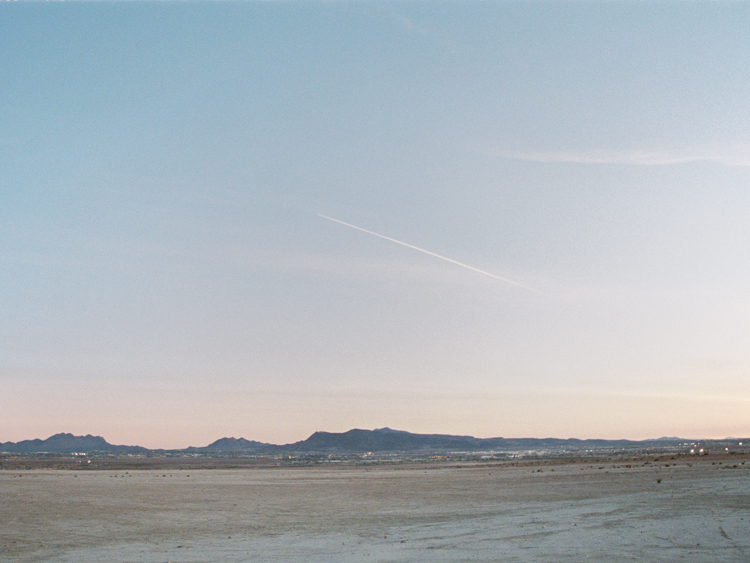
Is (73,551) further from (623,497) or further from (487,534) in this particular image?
(623,497)

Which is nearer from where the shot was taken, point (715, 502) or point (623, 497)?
point (715, 502)

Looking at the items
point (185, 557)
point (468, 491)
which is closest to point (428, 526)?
point (185, 557)

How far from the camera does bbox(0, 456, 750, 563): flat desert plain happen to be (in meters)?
16.7

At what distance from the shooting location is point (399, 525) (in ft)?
77.3

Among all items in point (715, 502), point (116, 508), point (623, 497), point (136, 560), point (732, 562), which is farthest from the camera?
point (116, 508)

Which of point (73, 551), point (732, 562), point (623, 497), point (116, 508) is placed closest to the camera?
point (732, 562)

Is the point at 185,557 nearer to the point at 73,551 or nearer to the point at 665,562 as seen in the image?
the point at 73,551

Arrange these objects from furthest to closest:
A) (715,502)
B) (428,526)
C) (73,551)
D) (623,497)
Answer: (623,497) < (715,502) < (428,526) < (73,551)

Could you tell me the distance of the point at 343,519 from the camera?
26.4 meters

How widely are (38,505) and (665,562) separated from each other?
33.1 metres

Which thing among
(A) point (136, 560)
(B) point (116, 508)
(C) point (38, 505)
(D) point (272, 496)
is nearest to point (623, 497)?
(D) point (272, 496)

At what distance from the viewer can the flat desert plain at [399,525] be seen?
16.7m

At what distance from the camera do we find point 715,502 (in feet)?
86.2

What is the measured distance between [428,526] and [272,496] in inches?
777
